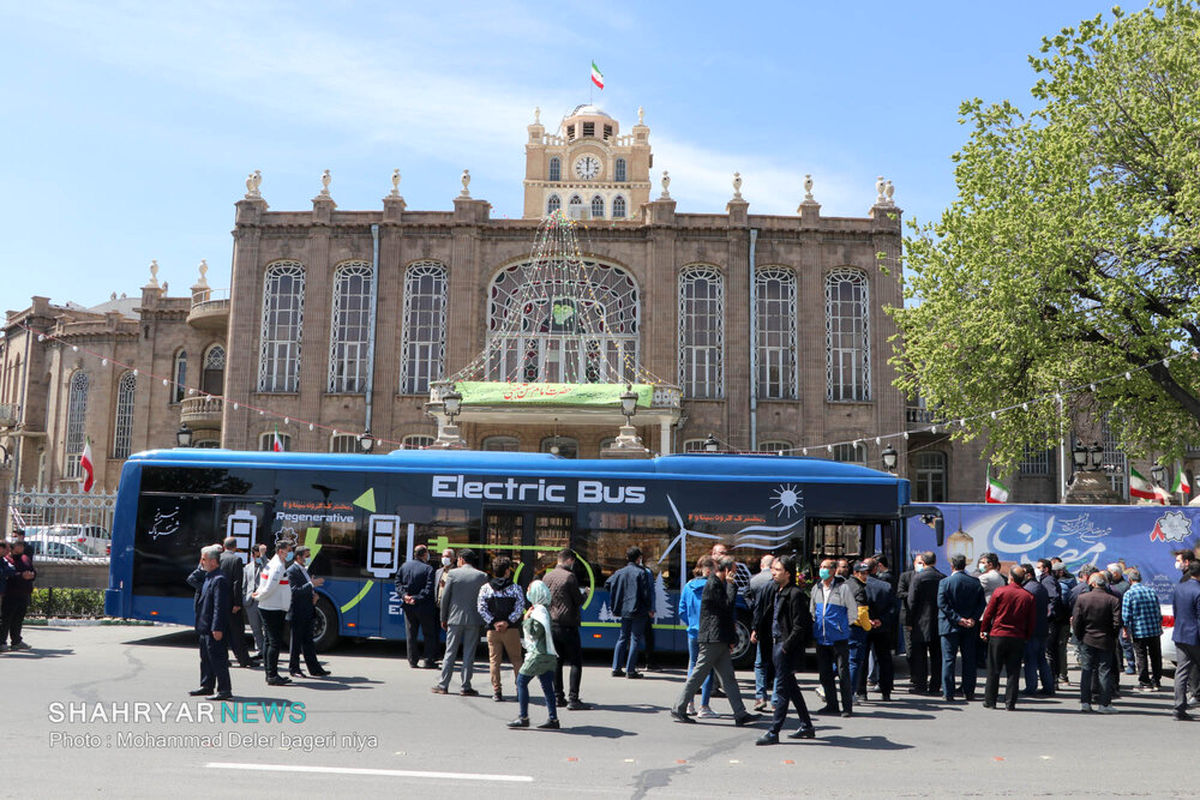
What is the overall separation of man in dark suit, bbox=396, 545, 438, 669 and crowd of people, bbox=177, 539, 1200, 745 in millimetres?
20

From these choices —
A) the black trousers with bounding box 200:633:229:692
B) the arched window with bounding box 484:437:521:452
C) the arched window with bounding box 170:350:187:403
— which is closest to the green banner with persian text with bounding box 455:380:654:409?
the arched window with bounding box 484:437:521:452

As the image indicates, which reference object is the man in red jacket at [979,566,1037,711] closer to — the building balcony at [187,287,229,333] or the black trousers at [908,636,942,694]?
the black trousers at [908,636,942,694]

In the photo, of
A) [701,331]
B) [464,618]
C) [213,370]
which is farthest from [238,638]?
[213,370]

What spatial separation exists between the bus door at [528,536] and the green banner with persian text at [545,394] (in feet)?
51.6

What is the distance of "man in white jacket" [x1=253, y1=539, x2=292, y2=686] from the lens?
11.2 metres

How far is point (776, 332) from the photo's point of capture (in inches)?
1339

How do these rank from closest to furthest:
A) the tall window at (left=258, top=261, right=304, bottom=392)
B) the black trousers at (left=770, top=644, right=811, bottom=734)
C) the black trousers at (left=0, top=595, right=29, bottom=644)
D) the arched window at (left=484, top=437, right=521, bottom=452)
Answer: the black trousers at (left=770, top=644, right=811, bottom=734), the black trousers at (left=0, top=595, right=29, bottom=644), the arched window at (left=484, top=437, right=521, bottom=452), the tall window at (left=258, top=261, right=304, bottom=392)

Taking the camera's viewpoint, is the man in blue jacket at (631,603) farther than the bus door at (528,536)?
No

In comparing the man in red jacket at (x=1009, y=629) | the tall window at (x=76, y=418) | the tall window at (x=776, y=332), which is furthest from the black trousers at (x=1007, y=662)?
the tall window at (x=76, y=418)

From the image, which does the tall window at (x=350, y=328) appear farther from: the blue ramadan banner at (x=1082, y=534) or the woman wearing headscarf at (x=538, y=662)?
the woman wearing headscarf at (x=538, y=662)

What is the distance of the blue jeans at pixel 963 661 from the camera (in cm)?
1164

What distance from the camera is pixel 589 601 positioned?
45.6 ft

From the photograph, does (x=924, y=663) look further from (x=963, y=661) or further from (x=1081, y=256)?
(x=1081, y=256)

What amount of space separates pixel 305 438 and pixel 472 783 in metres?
28.2
